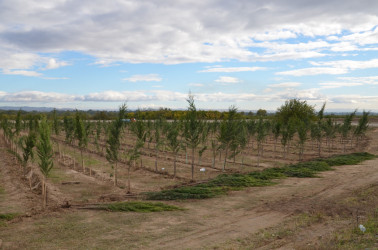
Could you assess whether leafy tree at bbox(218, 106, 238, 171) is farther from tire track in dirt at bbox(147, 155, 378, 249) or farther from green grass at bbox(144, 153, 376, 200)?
tire track in dirt at bbox(147, 155, 378, 249)

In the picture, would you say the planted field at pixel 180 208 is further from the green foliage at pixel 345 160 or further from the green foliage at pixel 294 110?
the green foliage at pixel 294 110

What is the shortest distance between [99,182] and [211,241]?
38.8ft

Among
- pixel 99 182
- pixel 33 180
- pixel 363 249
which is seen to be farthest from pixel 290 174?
pixel 33 180

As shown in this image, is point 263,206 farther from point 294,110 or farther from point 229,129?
point 294,110

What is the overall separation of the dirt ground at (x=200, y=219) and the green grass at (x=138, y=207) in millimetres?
393

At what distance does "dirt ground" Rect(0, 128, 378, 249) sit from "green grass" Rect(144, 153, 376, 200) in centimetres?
69

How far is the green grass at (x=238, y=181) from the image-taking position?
1401 cm

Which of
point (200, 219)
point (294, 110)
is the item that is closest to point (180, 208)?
point (200, 219)

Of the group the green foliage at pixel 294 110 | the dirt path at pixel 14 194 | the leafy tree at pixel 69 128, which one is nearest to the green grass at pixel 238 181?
the dirt path at pixel 14 194

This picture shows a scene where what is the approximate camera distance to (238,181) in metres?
16.7

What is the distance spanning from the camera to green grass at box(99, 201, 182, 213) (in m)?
11.9

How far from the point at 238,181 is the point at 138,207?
7021mm

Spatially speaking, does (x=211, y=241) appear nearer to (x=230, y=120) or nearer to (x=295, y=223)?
(x=295, y=223)

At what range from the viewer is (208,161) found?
27.3 m
